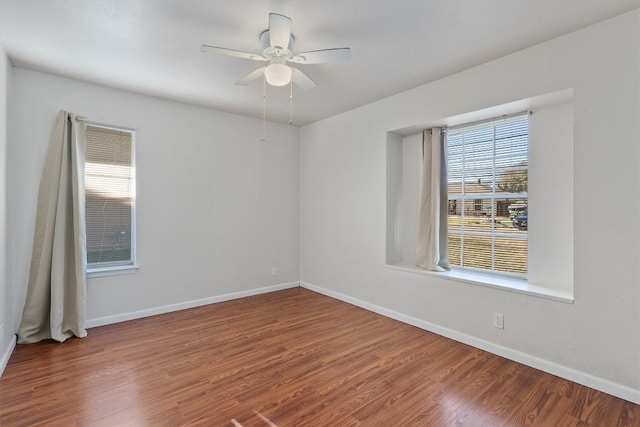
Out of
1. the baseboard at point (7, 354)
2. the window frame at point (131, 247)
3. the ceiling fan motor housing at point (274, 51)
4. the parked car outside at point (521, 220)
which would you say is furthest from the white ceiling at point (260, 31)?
the baseboard at point (7, 354)

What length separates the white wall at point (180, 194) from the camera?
2994 mm

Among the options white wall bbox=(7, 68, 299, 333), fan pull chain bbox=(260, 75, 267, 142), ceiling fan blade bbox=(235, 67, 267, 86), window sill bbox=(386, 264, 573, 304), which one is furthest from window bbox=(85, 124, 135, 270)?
window sill bbox=(386, 264, 573, 304)

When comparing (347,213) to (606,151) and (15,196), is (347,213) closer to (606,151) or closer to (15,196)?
(606,151)

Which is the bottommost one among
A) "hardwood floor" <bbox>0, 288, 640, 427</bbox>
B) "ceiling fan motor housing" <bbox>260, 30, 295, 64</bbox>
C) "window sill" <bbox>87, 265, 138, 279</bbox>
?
"hardwood floor" <bbox>0, 288, 640, 427</bbox>

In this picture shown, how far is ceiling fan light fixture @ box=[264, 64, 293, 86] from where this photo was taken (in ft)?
7.28

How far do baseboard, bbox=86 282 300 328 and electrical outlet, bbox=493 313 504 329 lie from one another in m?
3.03

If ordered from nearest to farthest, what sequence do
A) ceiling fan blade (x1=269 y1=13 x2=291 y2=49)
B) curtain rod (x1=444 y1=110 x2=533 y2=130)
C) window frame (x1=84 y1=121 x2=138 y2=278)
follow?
ceiling fan blade (x1=269 y1=13 x2=291 y2=49) < curtain rod (x1=444 y1=110 x2=533 y2=130) < window frame (x1=84 y1=121 x2=138 y2=278)

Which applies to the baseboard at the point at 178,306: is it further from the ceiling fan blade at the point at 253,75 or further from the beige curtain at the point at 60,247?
the ceiling fan blade at the point at 253,75

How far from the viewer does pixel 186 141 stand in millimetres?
3973

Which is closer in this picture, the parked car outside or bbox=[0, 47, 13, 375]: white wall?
bbox=[0, 47, 13, 375]: white wall

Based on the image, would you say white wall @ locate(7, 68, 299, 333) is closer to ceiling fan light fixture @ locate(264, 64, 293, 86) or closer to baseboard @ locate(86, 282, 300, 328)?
baseboard @ locate(86, 282, 300, 328)

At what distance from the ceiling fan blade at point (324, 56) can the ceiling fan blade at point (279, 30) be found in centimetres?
14

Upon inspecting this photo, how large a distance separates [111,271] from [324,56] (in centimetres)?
319

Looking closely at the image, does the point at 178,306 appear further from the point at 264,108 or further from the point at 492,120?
the point at 492,120
